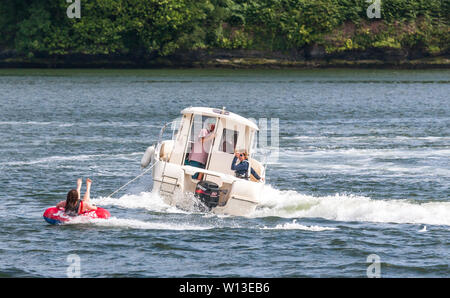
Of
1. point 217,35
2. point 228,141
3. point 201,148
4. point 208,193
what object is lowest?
point 208,193

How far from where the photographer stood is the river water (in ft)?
72.3

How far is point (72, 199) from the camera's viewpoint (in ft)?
80.6

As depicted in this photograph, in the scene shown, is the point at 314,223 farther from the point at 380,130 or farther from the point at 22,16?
the point at 22,16

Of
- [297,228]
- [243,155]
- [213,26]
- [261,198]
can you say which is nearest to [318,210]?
[261,198]

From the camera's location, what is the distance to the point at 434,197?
99.8 ft

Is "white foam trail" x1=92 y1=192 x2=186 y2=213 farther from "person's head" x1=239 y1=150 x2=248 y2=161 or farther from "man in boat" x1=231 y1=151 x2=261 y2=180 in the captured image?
"person's head" x1=239 y1=150 x2=248 y2=161

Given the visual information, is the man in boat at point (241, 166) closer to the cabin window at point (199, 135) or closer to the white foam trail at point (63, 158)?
the cabin window at point (199, 135)

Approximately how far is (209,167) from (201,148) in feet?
2.46

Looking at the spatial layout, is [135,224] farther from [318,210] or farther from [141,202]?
[318,210]

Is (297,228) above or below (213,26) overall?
below

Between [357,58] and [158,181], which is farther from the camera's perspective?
[357,58]

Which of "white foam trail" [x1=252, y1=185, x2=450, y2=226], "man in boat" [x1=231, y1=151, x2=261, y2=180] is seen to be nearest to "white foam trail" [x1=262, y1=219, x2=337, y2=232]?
"white foam trail" [x1=252, y1=185, x2=450, y2=226]
